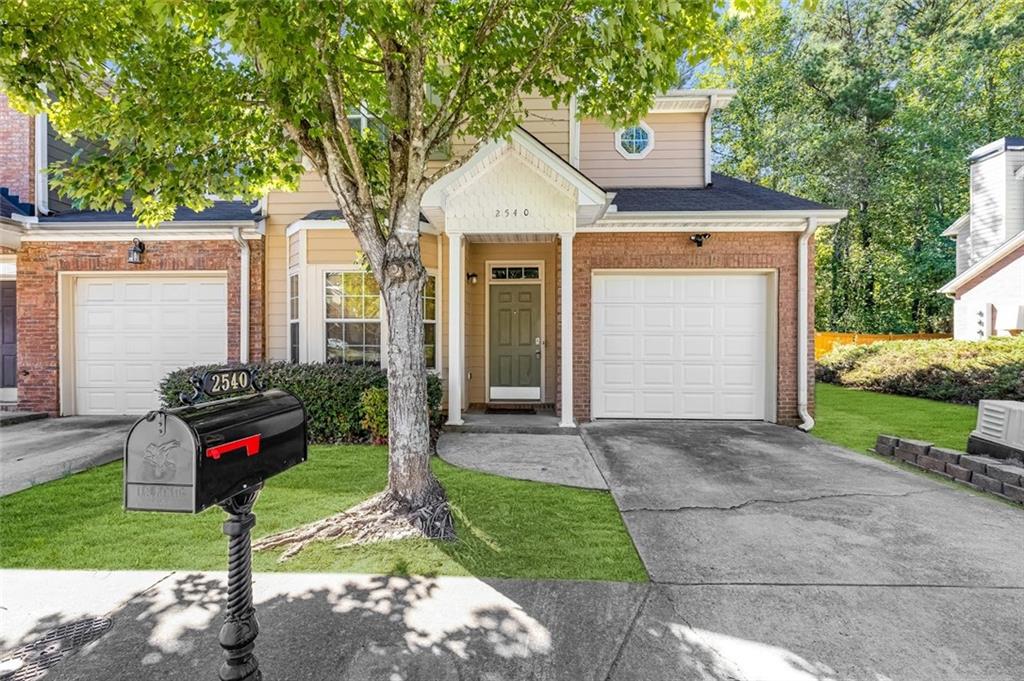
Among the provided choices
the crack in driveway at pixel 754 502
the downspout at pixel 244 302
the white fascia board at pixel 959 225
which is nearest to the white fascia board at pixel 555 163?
the downspout at pixel 244 302

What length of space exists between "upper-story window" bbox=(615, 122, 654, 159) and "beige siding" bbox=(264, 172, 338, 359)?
5535 millimetres

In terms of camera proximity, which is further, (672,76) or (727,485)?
(727,485)

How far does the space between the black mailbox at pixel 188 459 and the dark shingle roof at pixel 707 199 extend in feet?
22.3

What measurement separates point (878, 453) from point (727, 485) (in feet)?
9.31

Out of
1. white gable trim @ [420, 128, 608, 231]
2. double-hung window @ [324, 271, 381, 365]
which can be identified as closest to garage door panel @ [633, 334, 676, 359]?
white gable trim @ [420, 128, 608, 231]

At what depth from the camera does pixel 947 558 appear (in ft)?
10.8

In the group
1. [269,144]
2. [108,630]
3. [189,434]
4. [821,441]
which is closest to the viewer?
[189,434]

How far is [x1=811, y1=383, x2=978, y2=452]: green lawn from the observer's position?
6891 mm

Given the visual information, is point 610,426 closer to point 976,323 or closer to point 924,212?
point 976,323

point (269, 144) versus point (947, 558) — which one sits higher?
point (269, 144)

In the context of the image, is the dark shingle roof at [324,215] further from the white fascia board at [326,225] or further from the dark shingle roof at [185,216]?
the dark shingle roof at [185,216]

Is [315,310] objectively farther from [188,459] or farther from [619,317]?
[188,459]

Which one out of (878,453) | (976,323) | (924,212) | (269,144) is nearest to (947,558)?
(878,453)

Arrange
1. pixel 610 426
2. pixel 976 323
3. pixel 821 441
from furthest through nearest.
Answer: pixel 976 323, pixel 610 426, pixel 821 441
